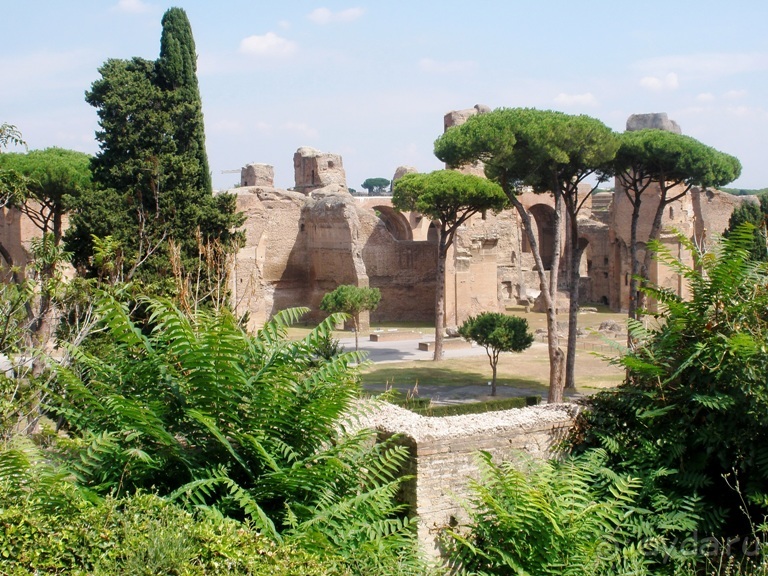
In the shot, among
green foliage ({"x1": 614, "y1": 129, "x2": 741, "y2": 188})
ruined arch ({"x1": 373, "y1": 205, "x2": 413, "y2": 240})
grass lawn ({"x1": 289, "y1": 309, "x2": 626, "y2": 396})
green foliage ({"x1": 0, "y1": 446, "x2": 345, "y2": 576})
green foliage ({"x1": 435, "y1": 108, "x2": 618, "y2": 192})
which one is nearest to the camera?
green foliage ({"x1": 0, "y1": 446, "x2": 345, "y2": 576})

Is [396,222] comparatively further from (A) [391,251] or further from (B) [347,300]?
(B) [347,300]

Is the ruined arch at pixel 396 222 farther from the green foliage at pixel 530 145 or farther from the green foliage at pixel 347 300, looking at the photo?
the green foliage at pixel 530 145

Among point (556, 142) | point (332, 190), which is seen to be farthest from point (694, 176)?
point (332, 190)

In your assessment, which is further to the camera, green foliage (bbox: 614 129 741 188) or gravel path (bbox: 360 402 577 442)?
green foliage (bbox: 614 129 741 188)

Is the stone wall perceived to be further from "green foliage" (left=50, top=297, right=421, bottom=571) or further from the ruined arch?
→ the ruined arch

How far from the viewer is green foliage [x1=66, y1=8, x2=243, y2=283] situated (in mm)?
11133

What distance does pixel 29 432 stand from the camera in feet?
23.3

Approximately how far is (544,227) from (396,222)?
754cm

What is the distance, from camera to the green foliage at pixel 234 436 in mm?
4504

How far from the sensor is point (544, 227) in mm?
35938

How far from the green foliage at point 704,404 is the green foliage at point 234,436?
207 centimetres

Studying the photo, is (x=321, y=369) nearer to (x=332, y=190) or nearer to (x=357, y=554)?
(x=357, y=554)

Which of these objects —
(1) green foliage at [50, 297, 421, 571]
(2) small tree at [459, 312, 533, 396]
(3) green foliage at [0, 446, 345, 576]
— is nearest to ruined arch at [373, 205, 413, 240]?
(2) small tree at [459, 312, 533, 396]

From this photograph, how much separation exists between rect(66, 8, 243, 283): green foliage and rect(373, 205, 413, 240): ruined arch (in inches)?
761
